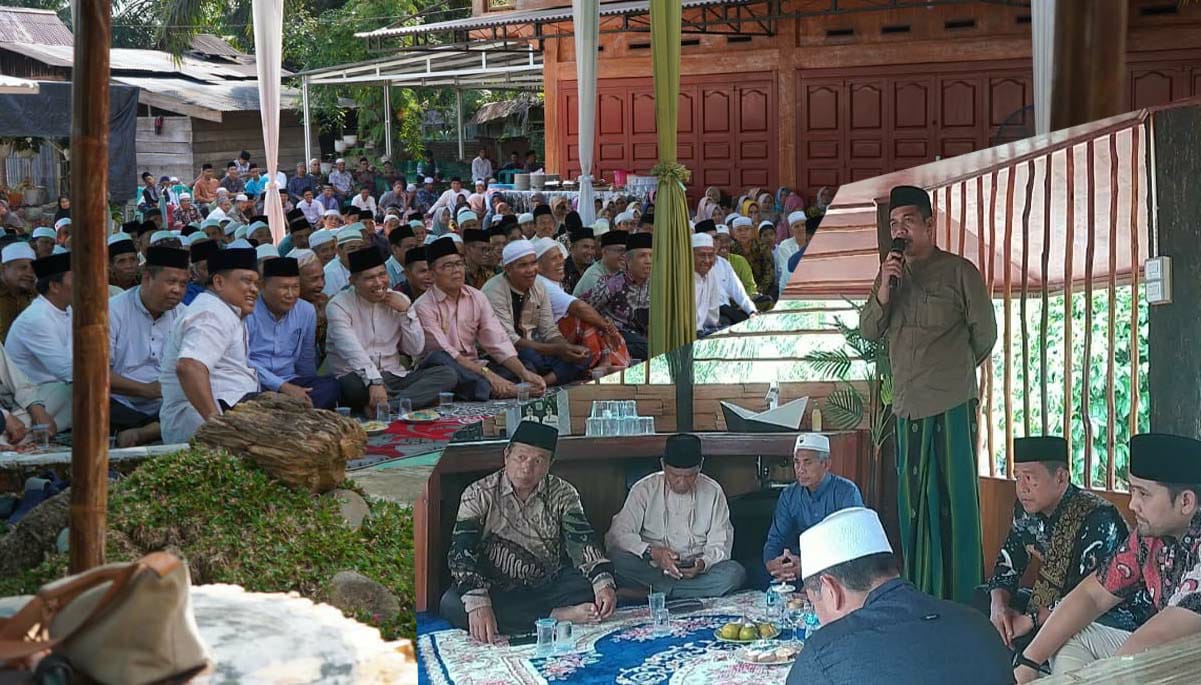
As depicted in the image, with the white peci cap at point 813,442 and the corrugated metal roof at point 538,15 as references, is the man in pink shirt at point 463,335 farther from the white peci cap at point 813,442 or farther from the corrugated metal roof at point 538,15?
the corrugated metal roof at point 538,15

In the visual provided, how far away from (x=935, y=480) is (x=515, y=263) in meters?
5.25

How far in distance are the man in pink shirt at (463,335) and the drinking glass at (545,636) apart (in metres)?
4.27

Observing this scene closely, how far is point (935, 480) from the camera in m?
3.41

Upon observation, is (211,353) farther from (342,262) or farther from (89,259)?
(89,259)

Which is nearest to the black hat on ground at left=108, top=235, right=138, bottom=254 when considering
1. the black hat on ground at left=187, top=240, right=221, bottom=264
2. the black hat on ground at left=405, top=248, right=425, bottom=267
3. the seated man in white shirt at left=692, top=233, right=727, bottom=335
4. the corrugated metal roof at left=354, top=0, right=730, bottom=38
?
the black hat on ground at left=187, top=240, right=221, bottom=264

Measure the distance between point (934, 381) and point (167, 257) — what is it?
4632 mm

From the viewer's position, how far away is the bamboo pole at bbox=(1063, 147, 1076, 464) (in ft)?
11.2

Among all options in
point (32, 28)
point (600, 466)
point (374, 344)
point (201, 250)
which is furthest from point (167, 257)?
point (32, 28)

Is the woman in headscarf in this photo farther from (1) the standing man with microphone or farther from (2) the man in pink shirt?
(1) the standing man with microphone

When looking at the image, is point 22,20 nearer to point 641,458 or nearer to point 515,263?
point 515,263

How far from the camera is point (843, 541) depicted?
340 cm

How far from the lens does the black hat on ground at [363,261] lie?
7.57 meters

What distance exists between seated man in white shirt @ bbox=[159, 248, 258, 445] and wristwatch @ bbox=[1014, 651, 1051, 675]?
3.73m

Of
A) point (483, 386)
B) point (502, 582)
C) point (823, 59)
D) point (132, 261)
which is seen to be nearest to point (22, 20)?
point (823, 59)
